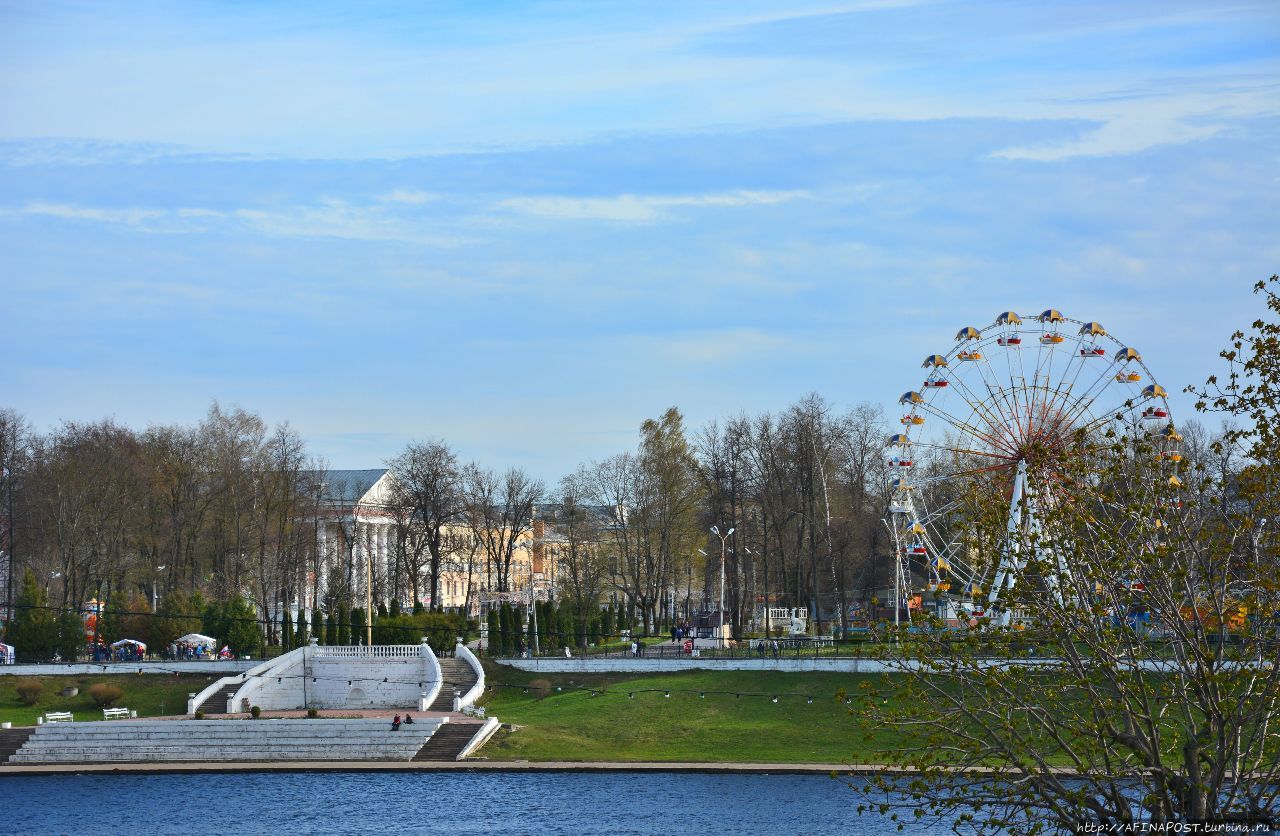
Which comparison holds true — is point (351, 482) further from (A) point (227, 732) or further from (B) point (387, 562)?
(A) point (227, 732)

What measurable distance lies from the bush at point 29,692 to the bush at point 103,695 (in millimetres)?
2451

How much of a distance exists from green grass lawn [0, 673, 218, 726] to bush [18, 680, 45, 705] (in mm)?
207

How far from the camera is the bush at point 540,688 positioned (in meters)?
62.1

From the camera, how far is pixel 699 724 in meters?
55.4

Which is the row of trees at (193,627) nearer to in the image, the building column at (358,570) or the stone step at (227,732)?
the stone step at (227,732)

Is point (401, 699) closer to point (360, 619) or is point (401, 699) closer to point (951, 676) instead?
point (360, 619)

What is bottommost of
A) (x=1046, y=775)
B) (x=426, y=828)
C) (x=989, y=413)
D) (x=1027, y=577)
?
(x=426, y=828)

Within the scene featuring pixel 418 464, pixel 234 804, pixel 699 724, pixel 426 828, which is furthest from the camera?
pixel 418 464

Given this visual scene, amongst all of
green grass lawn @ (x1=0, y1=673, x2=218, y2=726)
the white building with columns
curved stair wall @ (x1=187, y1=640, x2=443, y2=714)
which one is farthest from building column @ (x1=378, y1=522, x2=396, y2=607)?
green grass lawn @ (x1=0, y1=673, x2=218, y2=726)

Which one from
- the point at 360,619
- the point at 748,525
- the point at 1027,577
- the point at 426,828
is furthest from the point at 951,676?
the point at 748,525

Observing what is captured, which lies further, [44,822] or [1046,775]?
[44,822]

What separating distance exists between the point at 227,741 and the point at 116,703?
11.6 meters

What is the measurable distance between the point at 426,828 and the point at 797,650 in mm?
28631

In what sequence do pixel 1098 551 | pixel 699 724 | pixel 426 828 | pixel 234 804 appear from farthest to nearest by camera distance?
pixel 699 724 < pixel 234 804 < pixel 426 828 < pixel 1098 551
